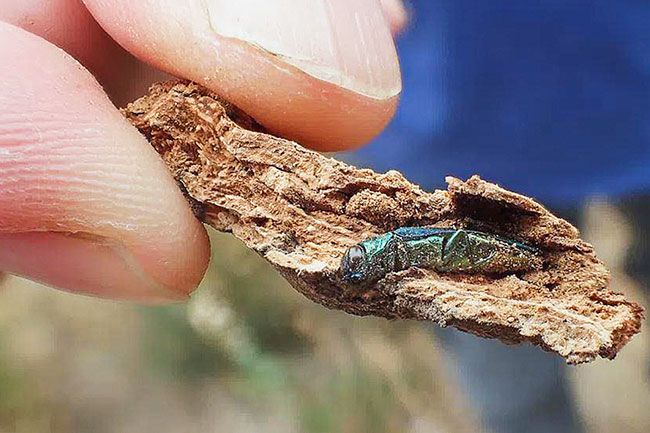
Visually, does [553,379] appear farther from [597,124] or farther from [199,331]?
[199,331]

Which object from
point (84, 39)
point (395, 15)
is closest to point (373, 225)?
point (84, 39)

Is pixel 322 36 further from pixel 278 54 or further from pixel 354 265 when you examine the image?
pixel 354 265

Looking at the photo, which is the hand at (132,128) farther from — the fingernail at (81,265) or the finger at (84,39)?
the finger at (84,39)

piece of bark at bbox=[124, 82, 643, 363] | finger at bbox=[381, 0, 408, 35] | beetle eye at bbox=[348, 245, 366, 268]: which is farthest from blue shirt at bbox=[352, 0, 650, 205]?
beetle eye at bbox=[348, 245, 366, 268]

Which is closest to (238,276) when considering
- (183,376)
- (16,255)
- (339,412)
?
(183,376)

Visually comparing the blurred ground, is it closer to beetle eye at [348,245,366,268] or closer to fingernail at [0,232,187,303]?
fingernail at [0,232,187,303]

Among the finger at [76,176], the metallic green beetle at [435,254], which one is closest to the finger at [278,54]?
the finger at [76,176]
